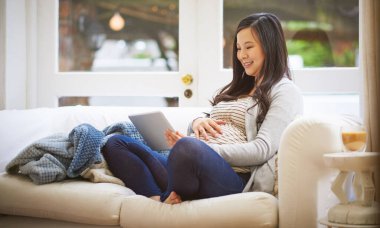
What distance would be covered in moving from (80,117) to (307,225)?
1519 mm

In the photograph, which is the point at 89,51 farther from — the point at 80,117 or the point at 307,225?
the point at 307,225

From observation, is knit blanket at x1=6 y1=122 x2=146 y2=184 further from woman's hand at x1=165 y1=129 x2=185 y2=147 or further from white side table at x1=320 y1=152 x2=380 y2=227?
white side table at x1=320 y1=152 x2=380 y2=227

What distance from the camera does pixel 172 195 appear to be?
227 cm

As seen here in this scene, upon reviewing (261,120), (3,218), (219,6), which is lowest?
(3,218)

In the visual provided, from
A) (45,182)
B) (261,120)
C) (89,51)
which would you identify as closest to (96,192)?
(45,182)

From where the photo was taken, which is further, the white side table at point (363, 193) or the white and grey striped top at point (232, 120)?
the white and grey striped top at point (232, 120)

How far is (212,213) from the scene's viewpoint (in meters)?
2.14

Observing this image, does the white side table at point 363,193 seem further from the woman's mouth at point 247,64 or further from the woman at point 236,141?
the woman's mouth at point 247,64

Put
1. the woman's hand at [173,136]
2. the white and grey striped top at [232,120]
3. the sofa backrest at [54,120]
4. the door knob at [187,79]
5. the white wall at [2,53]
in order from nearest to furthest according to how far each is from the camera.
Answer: the woman's hand at [173,136]
the white and grey striped top at [232,120]
the sofa backrest at [54,120]
the door knob at [187,79]
the white wall at [2,53]

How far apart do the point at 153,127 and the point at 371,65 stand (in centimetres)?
108

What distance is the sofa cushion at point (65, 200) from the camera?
7.78 ft

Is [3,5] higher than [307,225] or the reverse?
higher

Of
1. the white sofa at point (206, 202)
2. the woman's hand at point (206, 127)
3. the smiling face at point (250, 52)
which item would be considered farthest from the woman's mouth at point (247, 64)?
the white sofa at point (206, 202)

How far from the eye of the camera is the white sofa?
207 centimetres
